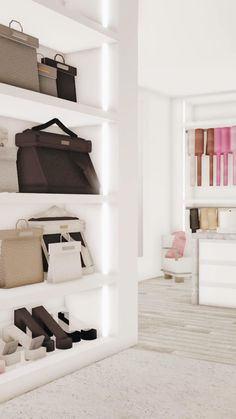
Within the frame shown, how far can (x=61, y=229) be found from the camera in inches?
129

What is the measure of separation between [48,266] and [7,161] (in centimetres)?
62

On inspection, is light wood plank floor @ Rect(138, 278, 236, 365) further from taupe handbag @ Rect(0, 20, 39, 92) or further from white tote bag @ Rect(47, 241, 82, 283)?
taupe handbag @ Rect(0, 20, 39, 92)

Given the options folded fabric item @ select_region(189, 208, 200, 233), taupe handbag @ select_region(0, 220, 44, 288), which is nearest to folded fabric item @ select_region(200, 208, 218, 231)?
folded fabric item @ select_region(189, 208, 200, 233)

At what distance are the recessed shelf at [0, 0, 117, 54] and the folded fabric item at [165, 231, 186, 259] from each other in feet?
11.0

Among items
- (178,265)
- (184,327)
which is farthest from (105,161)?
(178,265)

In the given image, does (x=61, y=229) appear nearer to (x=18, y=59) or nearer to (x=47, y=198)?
(x=47, y=198)

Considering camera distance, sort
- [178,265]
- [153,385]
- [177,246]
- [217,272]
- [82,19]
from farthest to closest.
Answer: [177,246]
[178,265]
[217,272]
[82,19]
[153,385]

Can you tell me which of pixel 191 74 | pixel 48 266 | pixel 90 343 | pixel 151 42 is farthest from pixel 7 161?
pixel 191 74

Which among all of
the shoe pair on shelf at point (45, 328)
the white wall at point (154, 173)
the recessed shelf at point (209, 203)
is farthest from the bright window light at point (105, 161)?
the recessed shelf at point (209, 203)

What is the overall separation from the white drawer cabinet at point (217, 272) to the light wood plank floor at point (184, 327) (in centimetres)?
11

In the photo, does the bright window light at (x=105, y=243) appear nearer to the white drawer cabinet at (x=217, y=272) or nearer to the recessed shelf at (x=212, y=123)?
the white drawer cabinet at (x=217, y=272)

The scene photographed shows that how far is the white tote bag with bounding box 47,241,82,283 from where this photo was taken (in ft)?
10.1

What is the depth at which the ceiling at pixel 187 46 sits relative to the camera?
13.3ft

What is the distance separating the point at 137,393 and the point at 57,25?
1.87m
